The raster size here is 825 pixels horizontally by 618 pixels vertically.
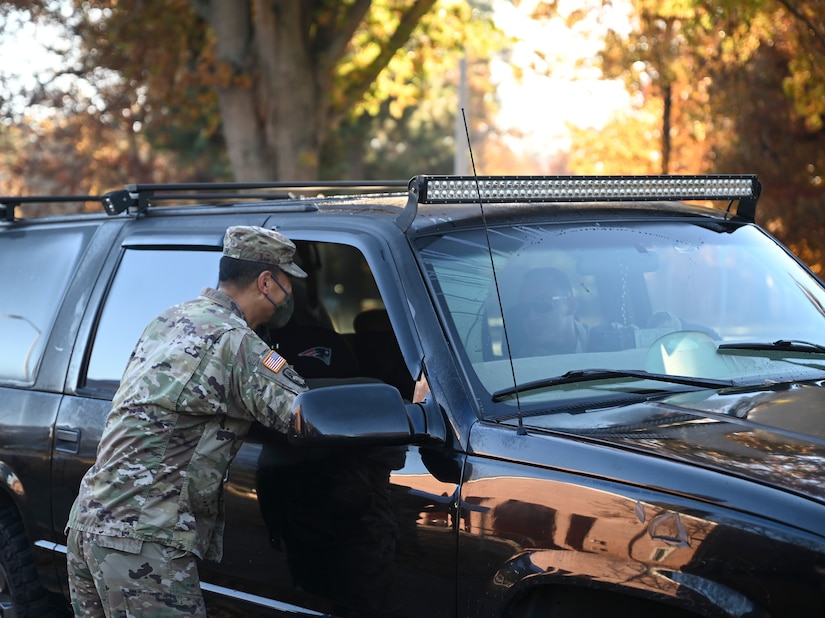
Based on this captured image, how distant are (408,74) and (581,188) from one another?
1653 cm

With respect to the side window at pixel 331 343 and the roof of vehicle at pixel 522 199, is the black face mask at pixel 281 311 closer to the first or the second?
the side window at pixel 331 343

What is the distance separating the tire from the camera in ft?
14.7

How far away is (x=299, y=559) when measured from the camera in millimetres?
3363

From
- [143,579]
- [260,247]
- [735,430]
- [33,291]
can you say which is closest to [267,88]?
[33,291]

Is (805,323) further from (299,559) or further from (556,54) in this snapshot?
(556,54)

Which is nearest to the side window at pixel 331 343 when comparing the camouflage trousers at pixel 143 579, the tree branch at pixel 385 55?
the camouflage trousers at pixel 143 579

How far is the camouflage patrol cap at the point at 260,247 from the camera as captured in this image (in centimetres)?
345

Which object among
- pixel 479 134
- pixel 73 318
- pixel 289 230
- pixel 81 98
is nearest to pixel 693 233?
pixel 289 230

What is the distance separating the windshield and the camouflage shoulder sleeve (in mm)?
→ 477

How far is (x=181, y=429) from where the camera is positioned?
3.33 metres

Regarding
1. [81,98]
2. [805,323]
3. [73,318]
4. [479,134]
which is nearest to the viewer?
[805,323]

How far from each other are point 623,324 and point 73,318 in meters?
2.11

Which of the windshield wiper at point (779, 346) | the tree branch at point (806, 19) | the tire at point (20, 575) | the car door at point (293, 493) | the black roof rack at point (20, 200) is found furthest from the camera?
the tree branch at point (806, 19)

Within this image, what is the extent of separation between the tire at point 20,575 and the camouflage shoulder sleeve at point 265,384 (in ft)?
5.50
